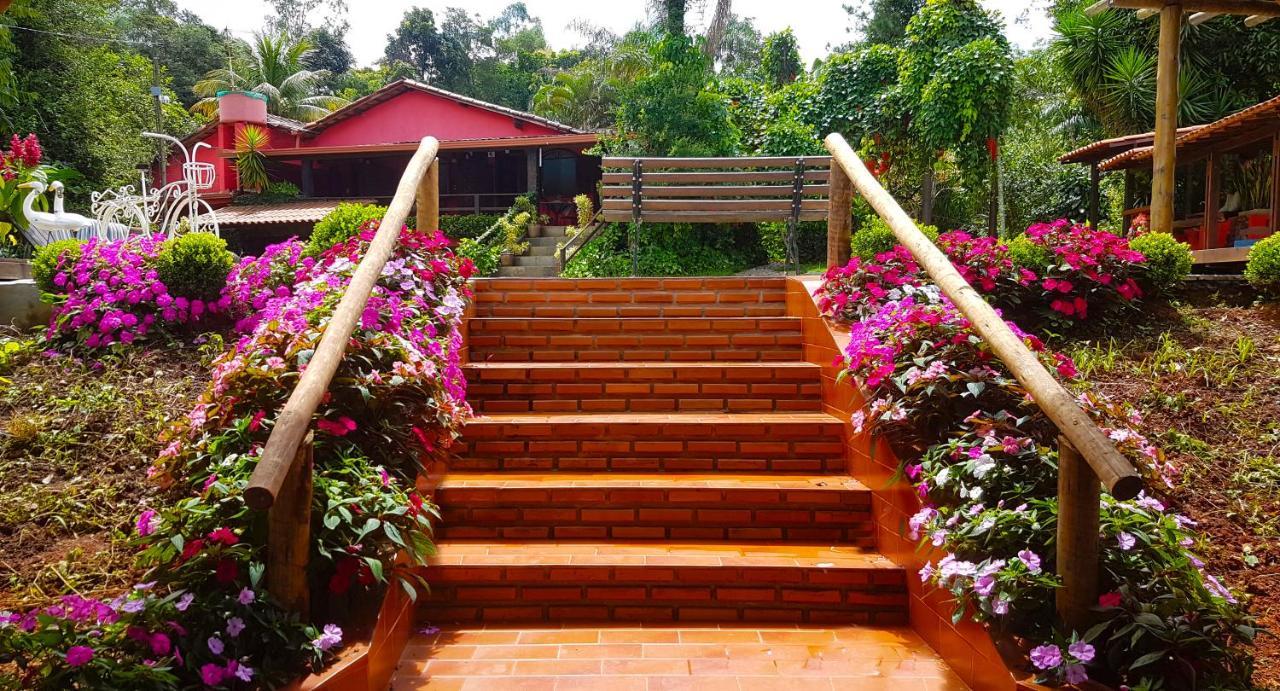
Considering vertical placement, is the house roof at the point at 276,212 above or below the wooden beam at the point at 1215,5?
below

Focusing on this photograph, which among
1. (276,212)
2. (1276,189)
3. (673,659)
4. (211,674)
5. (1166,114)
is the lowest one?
(673,659)

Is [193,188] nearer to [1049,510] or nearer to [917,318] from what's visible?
[917,318]

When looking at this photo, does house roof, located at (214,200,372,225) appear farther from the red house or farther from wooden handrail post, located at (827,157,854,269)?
wooden handrail post, located at (827,157,854,269)

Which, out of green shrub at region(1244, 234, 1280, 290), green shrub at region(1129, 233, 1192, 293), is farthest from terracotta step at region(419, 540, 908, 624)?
green shrub at region(1244, 234, 1280, 290)

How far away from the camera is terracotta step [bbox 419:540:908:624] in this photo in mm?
2881

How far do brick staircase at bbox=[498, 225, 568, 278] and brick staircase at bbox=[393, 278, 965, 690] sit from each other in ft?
27.0

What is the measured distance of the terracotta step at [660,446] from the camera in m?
3.56

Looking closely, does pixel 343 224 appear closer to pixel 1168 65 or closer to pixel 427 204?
pixel 427 204

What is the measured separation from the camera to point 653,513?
3.24 m

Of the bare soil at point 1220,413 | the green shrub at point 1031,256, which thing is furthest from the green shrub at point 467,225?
the bare soil at point 1220,413

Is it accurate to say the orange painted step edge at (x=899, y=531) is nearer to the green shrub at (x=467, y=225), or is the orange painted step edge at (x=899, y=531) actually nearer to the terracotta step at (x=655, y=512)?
the terracotta step at (x=655, y=512)

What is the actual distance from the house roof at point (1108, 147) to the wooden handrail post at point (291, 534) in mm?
13028

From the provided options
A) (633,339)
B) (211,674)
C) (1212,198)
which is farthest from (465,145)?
(211,674)

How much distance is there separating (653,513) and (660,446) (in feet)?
1.36
